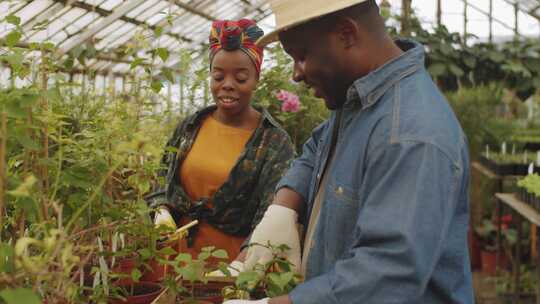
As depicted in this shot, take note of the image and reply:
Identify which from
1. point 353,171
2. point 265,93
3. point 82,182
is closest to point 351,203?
point 353,171

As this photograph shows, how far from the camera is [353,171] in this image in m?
1.09

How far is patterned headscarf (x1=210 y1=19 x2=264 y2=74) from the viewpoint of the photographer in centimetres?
195

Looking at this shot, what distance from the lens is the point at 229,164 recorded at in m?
2.00

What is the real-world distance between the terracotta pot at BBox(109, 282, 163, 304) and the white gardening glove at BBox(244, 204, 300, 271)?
180 mm

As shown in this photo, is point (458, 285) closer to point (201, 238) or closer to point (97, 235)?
point (97, 235)

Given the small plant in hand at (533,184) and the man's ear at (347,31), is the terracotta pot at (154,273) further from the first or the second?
the small plant in hand at (533,184)

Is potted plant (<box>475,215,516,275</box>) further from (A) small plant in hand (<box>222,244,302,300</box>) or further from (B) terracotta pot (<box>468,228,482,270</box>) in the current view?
(A) small plant in hand (<box>222,244,302,300</box>)

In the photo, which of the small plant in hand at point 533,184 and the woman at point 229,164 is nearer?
the woman at point 229,164

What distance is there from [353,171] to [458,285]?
0.83ft

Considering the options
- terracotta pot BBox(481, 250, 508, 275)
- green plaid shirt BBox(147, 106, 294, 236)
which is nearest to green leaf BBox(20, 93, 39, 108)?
green plaid shirt BBox(147, 106, 294, 236)

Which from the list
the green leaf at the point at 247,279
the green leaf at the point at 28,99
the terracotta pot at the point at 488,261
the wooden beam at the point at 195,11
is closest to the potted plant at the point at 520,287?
the terracotta pot at the point at 488,261

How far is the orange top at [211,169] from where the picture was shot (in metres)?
1.98

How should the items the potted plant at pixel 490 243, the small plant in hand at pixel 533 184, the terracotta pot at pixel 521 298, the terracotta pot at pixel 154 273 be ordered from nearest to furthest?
the terracotta pot at pixel 154 273 < the small plant in hand at pixel 533 184 < the terracotta pot at pixel 521 298 < the potted plant at pixel 490 243

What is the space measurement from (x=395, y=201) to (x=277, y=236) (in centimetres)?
40
